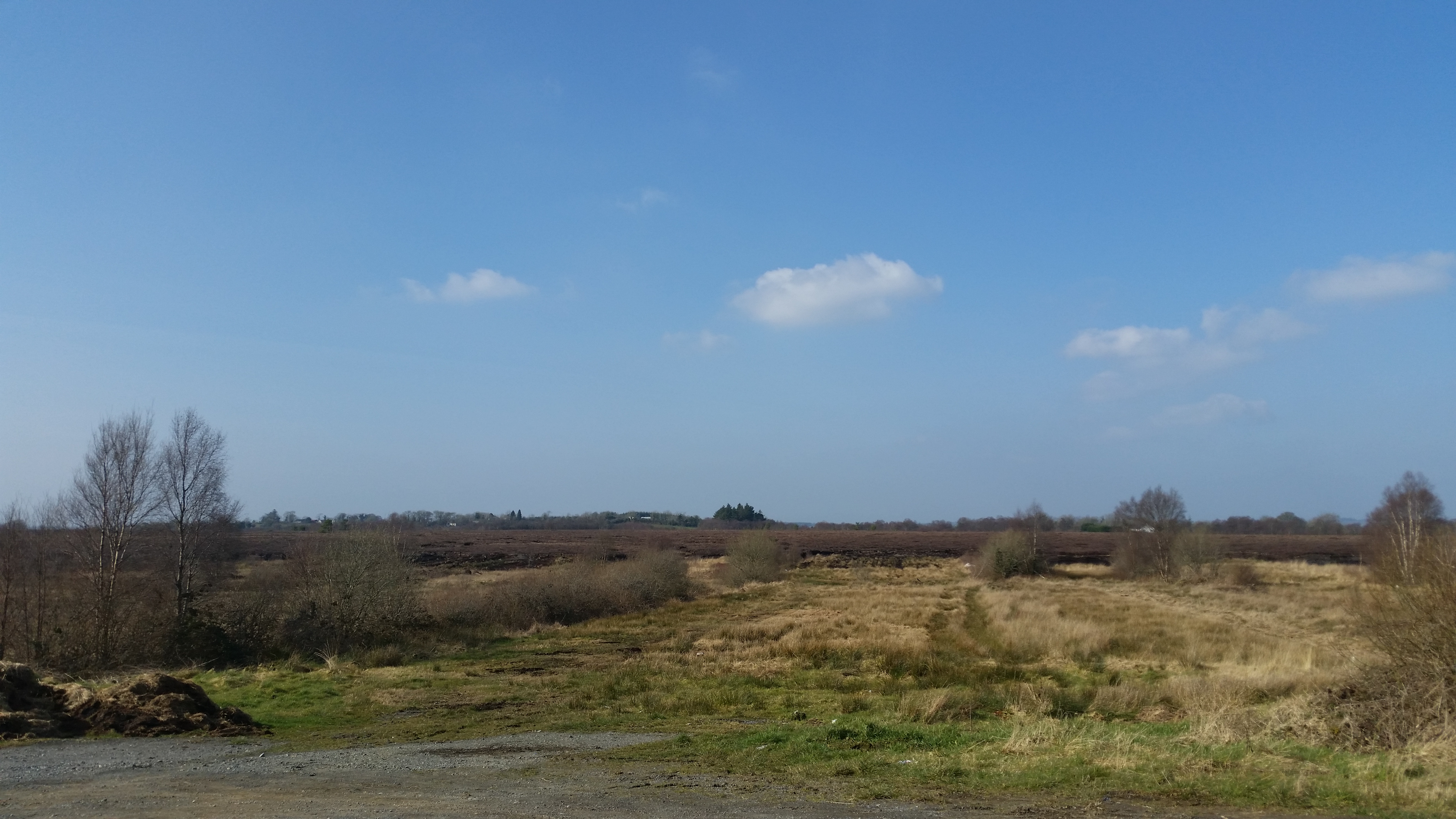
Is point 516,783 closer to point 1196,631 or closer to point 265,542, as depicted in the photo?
Answer: point 1196,631

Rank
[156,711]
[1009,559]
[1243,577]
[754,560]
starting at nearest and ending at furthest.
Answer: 1. [156,711]
2. [1243,577]
3. [754,560]
4. [1009,559]

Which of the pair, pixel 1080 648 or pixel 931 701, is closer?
pixel 931 701

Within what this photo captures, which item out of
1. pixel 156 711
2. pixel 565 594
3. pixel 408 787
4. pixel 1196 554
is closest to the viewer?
pixel 408 787

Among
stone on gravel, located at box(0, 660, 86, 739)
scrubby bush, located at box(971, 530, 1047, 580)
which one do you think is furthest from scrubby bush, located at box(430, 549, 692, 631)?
scrubby bush, located at box(971, 530, 1047, 580)

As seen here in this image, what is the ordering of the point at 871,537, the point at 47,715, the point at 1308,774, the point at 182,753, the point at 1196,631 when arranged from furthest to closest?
the point at 871,537
the point at 1196,631
the point at 47,715
the point at 182,753
the point at 1308,774

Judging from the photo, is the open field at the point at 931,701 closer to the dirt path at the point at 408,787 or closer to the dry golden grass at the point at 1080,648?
the dry golden grass at the point at 1080,648

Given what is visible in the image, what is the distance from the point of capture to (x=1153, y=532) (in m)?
74.5

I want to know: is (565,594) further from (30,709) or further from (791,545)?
(791,545)

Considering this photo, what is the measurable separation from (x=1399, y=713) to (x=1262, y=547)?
12823 centimetres

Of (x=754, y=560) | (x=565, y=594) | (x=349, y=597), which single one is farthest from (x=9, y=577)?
(x=754, y=560)

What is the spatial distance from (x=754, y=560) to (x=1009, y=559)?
21979 mm

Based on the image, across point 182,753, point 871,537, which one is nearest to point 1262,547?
point 871,537

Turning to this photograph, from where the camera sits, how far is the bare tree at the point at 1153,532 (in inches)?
2862

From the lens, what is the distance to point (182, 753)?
45.7 feet
